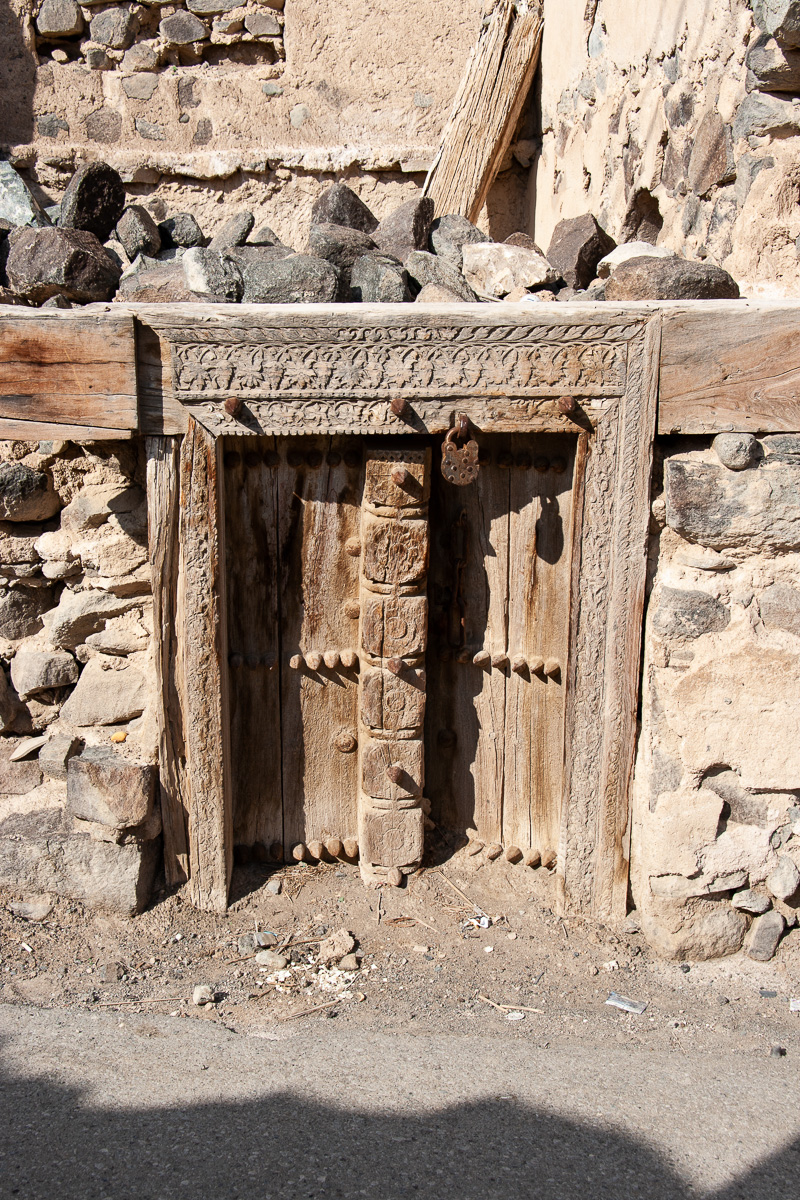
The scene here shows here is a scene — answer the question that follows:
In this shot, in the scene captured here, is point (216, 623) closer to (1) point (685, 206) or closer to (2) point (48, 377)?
(2) point (48, 377)

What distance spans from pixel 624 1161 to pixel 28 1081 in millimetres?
1466

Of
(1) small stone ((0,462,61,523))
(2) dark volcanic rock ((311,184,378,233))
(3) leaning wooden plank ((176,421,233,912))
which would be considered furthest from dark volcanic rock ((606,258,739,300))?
(1) small stone ((0,462,61,523))

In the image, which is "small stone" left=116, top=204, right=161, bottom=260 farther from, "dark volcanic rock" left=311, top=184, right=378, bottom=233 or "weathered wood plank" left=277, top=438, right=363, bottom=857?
"weathered wood plank" left=277, top=438, right=363, bottom=857

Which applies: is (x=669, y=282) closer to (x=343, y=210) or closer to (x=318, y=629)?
(x=343, y=210)

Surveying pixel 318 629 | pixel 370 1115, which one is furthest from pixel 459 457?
pixel 370 1115

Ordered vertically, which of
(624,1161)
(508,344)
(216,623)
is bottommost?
(624,1161)

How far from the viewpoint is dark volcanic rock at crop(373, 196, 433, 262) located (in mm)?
3163

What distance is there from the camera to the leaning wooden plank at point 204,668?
2.68 metres

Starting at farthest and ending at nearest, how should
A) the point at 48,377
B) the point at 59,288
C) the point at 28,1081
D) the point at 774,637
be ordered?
the point at 59,288, the point at 774,637, the point at 48,377, the point at 28,1081

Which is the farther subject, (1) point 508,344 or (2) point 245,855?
(2) point 245,855

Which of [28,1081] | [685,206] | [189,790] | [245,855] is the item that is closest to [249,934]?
[245,855]

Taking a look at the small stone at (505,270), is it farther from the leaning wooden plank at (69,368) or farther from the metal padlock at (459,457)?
the leaning wooden plank at (69,368)

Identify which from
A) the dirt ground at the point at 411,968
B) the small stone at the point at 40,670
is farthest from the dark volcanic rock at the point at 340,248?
the dirt ground at the point at 411,968

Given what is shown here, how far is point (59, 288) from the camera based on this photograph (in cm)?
288
